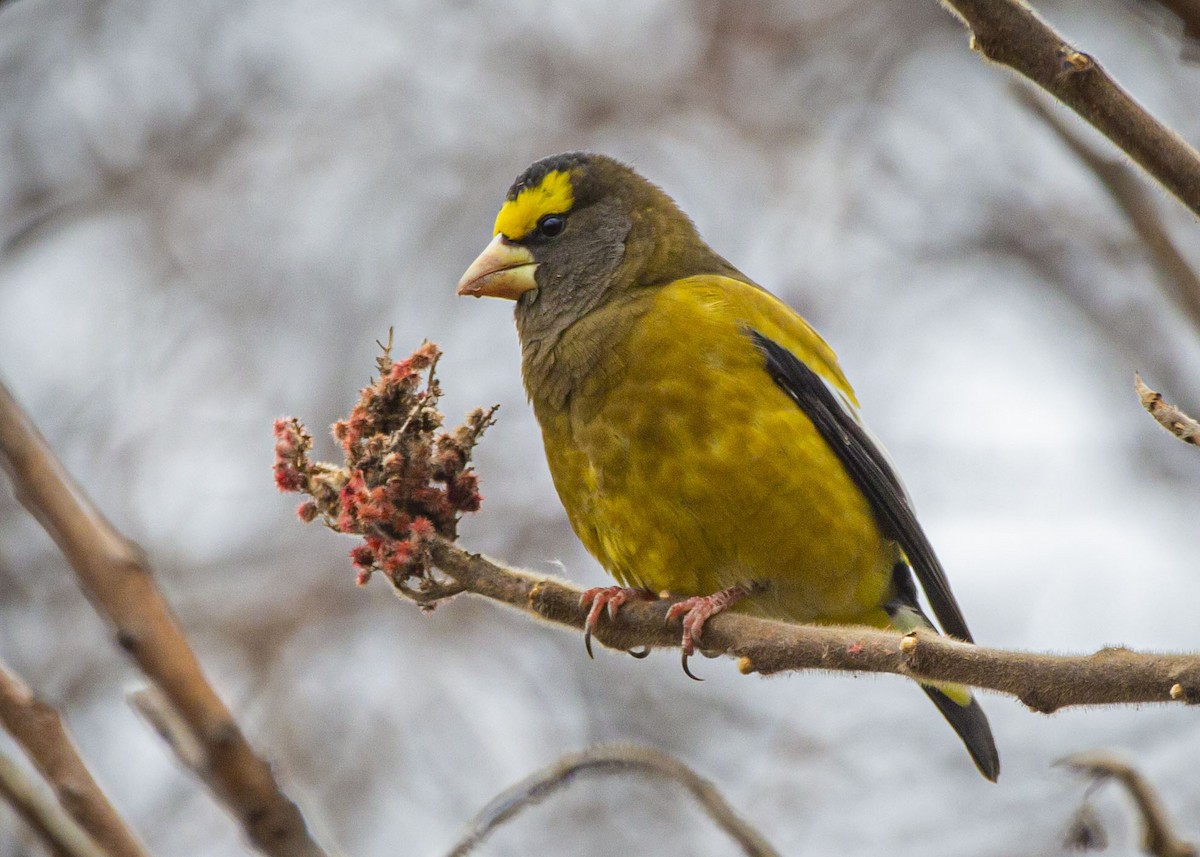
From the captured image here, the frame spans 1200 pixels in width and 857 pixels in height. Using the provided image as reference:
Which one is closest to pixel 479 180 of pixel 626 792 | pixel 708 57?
pixel 708 57

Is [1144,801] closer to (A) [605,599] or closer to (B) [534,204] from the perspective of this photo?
(A) [605,599]

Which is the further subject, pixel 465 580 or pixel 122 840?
pixel 465 580

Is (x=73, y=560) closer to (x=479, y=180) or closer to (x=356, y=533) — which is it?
(x=356, y=533)

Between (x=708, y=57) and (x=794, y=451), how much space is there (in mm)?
4916

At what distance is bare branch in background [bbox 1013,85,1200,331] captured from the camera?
336 centimetres

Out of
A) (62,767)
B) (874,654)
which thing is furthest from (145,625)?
(874,654)

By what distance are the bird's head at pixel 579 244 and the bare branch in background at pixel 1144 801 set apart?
203 centimetres

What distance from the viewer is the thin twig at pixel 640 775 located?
239 cm

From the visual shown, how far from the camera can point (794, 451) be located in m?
3.71

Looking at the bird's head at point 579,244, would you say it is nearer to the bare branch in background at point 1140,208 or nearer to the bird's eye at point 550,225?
the bird's eye at point 550,225

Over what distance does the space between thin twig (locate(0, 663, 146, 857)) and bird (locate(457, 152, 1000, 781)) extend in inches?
77.0

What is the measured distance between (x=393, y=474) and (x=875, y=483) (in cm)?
177

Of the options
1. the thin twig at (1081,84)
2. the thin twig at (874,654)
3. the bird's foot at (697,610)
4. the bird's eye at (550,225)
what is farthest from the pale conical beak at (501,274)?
the thin twig at (1081,84)

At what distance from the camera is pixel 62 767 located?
54.7 inches
